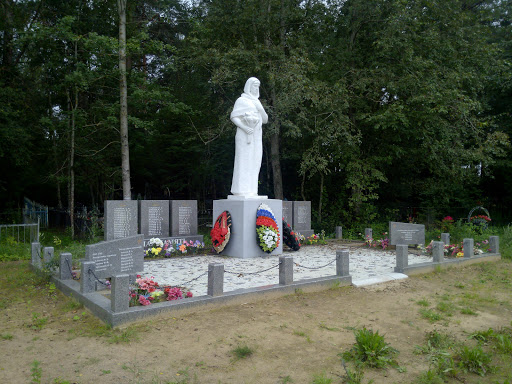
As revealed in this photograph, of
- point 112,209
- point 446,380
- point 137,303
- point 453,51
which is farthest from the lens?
point 453,51

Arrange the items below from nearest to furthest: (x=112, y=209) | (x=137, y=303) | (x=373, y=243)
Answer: (x=137, y=303), (x=112, y=209), (x=373, y=243)

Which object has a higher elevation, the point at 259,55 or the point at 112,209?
the point at 259,55

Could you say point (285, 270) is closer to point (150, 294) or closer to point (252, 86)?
point (150, 294)

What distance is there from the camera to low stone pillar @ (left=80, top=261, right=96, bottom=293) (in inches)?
246

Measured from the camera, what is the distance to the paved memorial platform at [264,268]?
7.67 meters

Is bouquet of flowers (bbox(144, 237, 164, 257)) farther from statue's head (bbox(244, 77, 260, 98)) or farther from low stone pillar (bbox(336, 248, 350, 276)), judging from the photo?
low stone pillar (bbox(336, 248, 350, 276))

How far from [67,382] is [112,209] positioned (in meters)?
7.12

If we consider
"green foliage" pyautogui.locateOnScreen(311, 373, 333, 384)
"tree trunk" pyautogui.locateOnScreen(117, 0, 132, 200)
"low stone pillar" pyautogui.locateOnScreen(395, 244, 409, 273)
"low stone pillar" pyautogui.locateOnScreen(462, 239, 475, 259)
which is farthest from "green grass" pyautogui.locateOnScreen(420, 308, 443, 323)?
"tree trunk" pyautogui.locateOnScreen(117, 0, 132, 200)

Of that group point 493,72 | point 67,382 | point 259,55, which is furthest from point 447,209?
point 67,382

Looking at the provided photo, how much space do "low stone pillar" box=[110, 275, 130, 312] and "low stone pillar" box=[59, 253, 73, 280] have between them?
8.24 feet

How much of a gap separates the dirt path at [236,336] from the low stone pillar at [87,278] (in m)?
0.40

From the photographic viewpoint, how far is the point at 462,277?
8836 millimetres

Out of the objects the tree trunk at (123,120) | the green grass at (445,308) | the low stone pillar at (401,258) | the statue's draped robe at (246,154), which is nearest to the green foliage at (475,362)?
the green grass at (445,308)

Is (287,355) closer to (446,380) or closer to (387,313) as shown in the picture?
(446,380)
